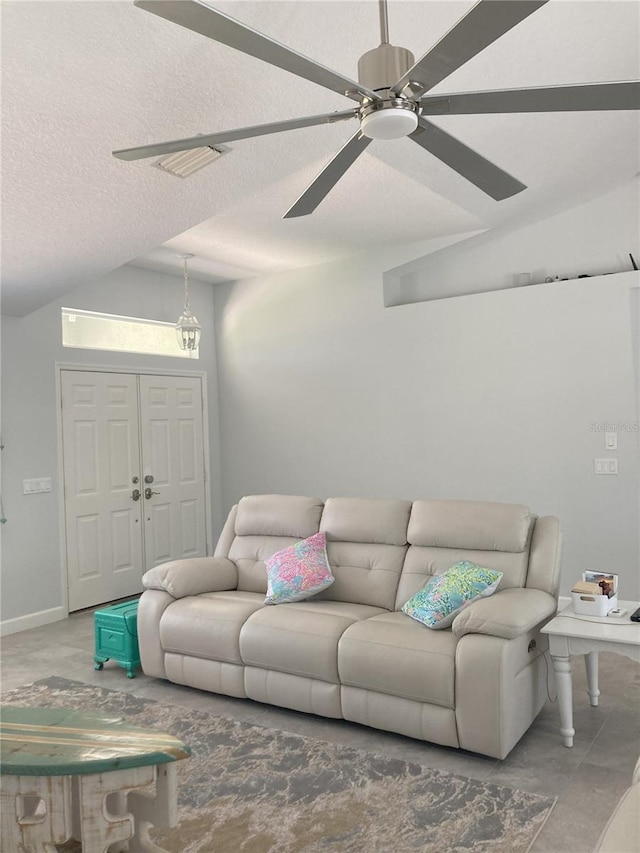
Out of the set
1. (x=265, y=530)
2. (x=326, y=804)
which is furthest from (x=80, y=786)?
(x=265, y=530)

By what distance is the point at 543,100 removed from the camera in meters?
1.77

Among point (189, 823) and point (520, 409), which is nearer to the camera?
point (189, 823)

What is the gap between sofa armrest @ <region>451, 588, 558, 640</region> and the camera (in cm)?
282

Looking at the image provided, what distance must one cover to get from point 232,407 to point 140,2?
5468 millimetres

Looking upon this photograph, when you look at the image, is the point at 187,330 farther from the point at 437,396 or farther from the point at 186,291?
the point at 437,396

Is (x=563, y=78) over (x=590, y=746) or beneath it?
over

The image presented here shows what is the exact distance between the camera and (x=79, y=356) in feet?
18.2

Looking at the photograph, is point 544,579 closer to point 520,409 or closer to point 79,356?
point 520,409

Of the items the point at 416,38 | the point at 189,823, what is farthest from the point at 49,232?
the point at 189,823

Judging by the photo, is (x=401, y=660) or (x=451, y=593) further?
(x=451, y=593)

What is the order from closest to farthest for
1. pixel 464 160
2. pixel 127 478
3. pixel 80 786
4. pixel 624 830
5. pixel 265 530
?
pixel 624 830, pixel 80 786, pixel 464 160, pixel 265 530, pixel 127 478

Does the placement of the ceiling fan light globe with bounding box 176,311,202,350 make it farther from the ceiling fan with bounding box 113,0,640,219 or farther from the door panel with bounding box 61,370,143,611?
the ceiling fan with bounding box 113,0,640,219

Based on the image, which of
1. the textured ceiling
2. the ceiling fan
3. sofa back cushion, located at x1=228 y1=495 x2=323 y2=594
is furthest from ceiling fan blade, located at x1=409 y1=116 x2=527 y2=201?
sofa back cushion, located at x1=228 y1=495 x2=323 y2=594

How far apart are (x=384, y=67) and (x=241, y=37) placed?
1.36 feet
